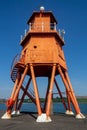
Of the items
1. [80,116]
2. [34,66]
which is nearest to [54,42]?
[34,66]

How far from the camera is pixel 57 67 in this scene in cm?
3148

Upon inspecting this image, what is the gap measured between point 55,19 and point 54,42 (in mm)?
5589

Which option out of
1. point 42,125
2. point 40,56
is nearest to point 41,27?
point 40,56

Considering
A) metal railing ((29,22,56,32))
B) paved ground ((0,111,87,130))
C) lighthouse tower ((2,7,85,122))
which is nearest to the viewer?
paved ground ((0,111,87,130))

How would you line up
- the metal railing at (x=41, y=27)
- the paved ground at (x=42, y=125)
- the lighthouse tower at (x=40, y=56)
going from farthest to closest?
Result: the metal railing at (x=41, y=27) < the lighthouse tower at (x=40, y=56) < the paved ground at (x=42, y=125)

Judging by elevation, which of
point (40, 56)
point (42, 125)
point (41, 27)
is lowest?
point (42, 125)

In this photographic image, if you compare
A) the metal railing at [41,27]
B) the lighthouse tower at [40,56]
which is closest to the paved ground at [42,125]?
the lighthouse tower at [40,56]

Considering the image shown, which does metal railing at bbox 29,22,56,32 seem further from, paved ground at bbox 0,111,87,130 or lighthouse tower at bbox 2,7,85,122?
paved ground at bbox 0,111,87,130

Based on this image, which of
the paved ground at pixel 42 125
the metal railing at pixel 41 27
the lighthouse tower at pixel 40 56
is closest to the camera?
the paved ground at pixel 42 125

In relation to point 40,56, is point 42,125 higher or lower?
lower

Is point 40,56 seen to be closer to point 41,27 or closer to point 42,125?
point 41,27

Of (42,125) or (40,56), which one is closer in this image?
(42,125)

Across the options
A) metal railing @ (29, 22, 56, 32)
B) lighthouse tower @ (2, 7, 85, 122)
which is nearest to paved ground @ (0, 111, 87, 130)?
lighthouse tower @ (2, 7, 85, 122)

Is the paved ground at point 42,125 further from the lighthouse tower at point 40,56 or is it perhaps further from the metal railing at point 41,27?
the metal railing at point 41,27
